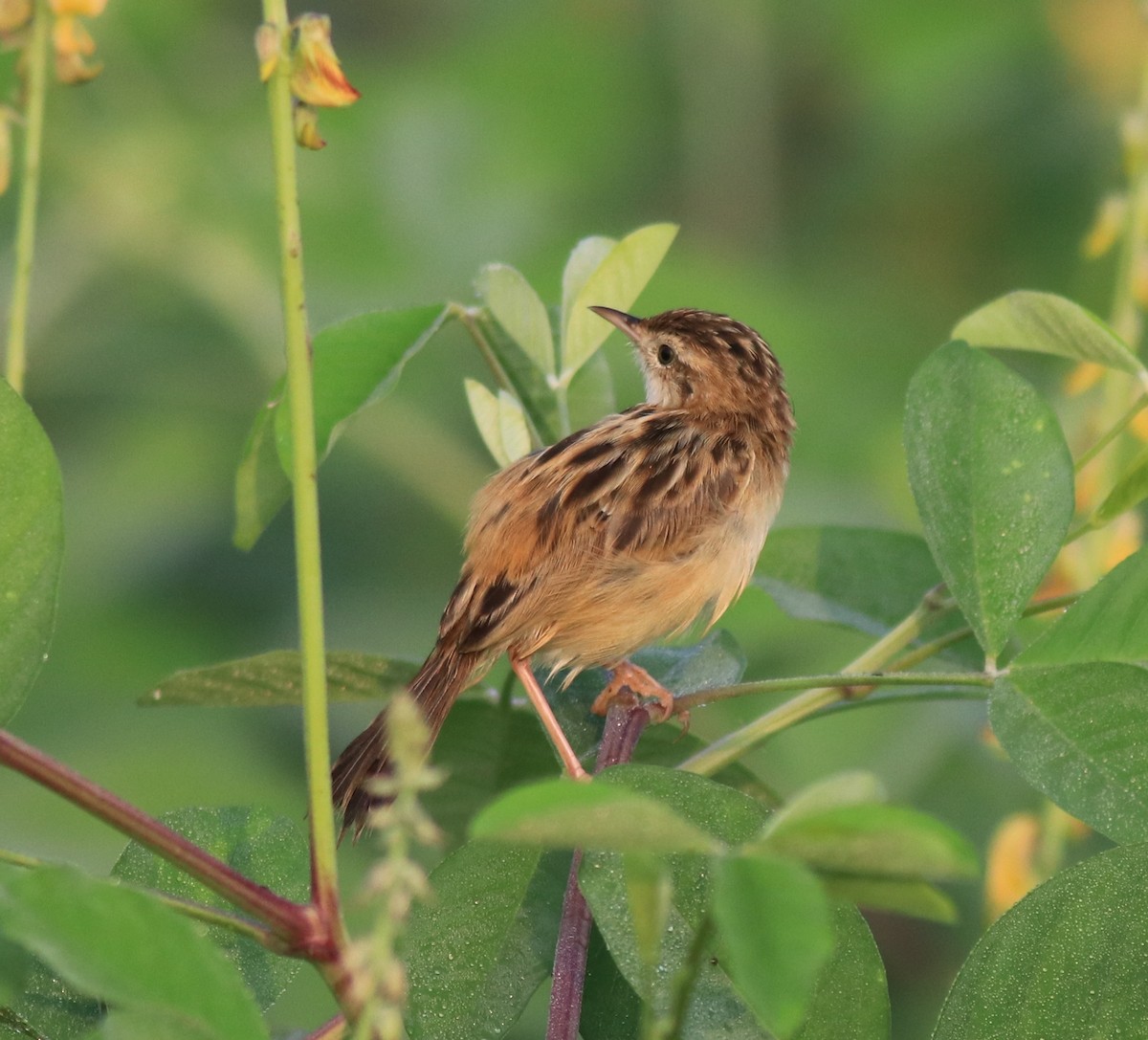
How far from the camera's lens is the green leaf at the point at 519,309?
9.40 ft

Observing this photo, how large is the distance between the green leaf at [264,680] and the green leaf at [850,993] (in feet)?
3.02

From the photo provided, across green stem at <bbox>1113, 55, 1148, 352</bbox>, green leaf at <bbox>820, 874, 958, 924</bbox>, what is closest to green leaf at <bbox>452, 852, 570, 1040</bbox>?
green leaf at <bbox>820, 874, 958, 924</bbox>

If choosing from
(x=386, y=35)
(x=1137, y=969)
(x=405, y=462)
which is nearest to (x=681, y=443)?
(x=1137, y=969)

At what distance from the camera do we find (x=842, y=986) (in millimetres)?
1970

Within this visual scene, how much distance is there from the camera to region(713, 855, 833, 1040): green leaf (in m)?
1.31

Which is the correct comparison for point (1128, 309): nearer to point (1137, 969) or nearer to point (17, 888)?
point (1137, 969)

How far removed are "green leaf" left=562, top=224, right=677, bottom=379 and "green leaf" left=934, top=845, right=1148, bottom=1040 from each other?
129 centimetres

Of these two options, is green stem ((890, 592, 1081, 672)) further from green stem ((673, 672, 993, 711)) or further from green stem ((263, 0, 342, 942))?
green stem ((263, 0, 342, 942))

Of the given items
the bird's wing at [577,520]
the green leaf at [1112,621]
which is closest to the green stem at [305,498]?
the green leaf at [1112,621]

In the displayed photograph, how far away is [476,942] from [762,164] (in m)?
7.62

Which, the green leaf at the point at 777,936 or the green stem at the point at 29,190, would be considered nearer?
the green leaf at the point at 777,936

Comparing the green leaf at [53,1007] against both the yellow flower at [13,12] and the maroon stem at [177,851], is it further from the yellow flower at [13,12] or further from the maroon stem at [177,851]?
the yellow flower at [13,12]

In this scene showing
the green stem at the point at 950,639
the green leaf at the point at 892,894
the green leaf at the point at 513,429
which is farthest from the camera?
the green leaf at the point at 513,429

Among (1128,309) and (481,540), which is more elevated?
(1128,309)
